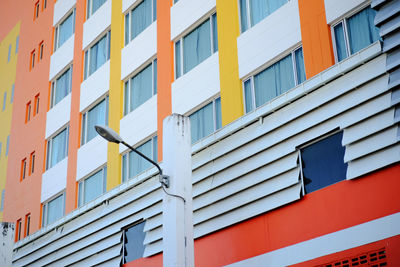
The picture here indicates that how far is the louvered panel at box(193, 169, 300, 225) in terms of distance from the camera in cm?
1399

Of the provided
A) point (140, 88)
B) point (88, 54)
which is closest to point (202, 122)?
point (140, 88)

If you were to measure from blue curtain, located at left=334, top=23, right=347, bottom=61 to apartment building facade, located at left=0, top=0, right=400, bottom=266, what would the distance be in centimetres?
3

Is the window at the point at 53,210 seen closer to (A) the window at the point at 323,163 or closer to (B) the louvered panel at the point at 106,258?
(B) the louvered panel at the point at 106,258

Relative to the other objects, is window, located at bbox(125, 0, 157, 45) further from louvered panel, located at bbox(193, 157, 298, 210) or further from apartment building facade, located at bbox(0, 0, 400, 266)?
louvered panel, located at bbox(193, 157, 298, 210)

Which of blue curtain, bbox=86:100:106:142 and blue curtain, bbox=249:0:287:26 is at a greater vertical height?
blue curtain, bbox=86:100:106:142

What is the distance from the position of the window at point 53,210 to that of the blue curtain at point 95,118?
2734 mm

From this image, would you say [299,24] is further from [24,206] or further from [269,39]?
[24,206]

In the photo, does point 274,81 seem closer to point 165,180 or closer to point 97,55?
point 165,180

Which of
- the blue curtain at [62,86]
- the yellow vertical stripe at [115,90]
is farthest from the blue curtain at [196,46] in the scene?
the blue curtain at [62,86]

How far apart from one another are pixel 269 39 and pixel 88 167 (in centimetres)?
927

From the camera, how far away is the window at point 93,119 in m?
22.9

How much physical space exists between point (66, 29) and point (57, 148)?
5525 mm

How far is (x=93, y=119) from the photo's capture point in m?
23.6

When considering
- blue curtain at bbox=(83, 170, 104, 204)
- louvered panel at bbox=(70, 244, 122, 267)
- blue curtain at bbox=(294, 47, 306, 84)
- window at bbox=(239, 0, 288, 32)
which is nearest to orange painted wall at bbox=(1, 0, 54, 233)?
blue curtain at bbox=(83, 170, 104, 204)
